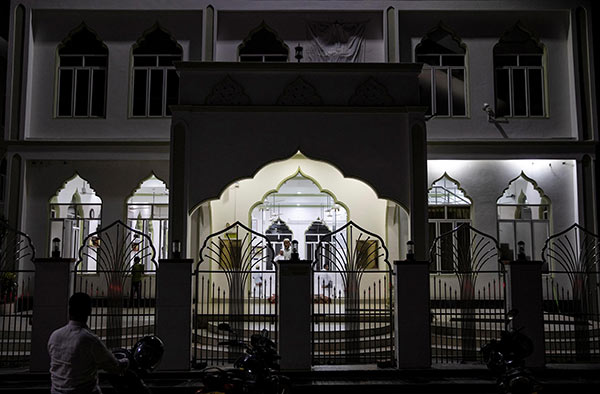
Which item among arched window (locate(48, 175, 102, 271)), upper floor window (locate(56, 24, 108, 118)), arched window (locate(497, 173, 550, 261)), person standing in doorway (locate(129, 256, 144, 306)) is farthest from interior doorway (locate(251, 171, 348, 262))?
upper floor window (locate(56, 24, 108, 118))

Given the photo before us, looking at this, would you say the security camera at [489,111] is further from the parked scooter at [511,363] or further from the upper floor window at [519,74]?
the parked scooter at [511,363]

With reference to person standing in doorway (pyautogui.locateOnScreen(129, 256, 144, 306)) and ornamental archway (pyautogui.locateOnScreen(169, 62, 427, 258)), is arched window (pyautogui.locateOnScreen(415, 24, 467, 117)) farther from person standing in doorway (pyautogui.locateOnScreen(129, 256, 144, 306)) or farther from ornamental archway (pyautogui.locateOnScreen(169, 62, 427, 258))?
person standing in doorway (pyautogui.locateOnScreen(129, 256, 144, 306))

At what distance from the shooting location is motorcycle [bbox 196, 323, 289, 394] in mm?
5449

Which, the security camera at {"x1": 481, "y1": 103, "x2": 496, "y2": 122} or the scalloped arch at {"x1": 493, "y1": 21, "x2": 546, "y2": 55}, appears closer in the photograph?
the security camera at {"x1": 481, "y1": 103, "x2": 496, "y2": 122}

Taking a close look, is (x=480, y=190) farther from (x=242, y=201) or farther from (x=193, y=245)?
(x=193, y=245)

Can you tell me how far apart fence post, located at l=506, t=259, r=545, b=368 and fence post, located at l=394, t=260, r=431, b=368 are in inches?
47.9

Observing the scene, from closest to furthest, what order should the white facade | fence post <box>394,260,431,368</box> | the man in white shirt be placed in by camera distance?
the man in white shirt, fence post <box>394,260,431,368</box>, the white facade

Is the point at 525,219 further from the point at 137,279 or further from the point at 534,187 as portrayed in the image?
the point at 137,279

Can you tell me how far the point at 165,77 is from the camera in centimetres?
1377

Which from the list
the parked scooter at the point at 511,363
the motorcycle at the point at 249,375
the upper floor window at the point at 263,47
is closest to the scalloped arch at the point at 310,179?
the upper floor window at the point at 263,47

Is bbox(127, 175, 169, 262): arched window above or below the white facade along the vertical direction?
below

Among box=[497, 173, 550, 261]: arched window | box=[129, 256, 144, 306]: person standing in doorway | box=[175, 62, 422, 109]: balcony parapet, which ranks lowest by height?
box=[129, 256, 144, 306]: person standing in doorway

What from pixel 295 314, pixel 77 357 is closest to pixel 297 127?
pixel 295 314

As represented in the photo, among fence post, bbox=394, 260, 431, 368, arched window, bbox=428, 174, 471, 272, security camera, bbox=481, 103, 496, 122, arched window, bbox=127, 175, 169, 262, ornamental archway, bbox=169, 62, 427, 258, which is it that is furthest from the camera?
arched window, bbox=127, 175, 169, 262
